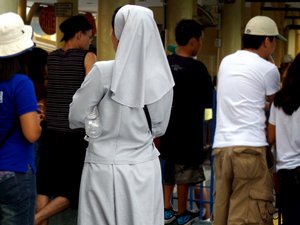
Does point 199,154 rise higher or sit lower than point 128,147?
lower

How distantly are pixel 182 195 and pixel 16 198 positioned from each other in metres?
2.54

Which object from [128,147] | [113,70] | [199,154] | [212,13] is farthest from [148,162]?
[212,13]

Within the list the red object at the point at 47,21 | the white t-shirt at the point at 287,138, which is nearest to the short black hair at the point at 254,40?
the white t-shirt at the point at 287,138

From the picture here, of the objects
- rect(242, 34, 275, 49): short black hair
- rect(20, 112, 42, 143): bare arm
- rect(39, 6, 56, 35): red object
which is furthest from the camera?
rect(39, 6, 56, 35): red object

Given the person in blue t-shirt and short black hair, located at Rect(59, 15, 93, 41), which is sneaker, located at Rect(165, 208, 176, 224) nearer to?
short black hair, located at Rect(59, 15, 93, 41)

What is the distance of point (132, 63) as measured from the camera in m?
3.97

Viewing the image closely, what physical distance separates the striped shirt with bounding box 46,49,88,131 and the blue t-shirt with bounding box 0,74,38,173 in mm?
1631

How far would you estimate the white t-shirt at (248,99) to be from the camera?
482 cm

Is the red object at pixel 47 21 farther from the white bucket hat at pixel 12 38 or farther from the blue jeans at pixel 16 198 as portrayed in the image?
the blue jeans at pixel 16 198

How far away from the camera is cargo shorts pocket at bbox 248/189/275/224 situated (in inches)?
192

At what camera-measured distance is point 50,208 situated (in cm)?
560

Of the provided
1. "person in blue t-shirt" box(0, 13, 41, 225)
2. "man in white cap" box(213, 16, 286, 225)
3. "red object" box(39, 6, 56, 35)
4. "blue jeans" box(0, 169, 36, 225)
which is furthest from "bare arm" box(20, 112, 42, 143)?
"red object" box(39, 6, 56, 35)

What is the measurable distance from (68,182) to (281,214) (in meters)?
1.87

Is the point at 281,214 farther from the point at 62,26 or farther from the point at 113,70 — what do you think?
the point at 62,26
